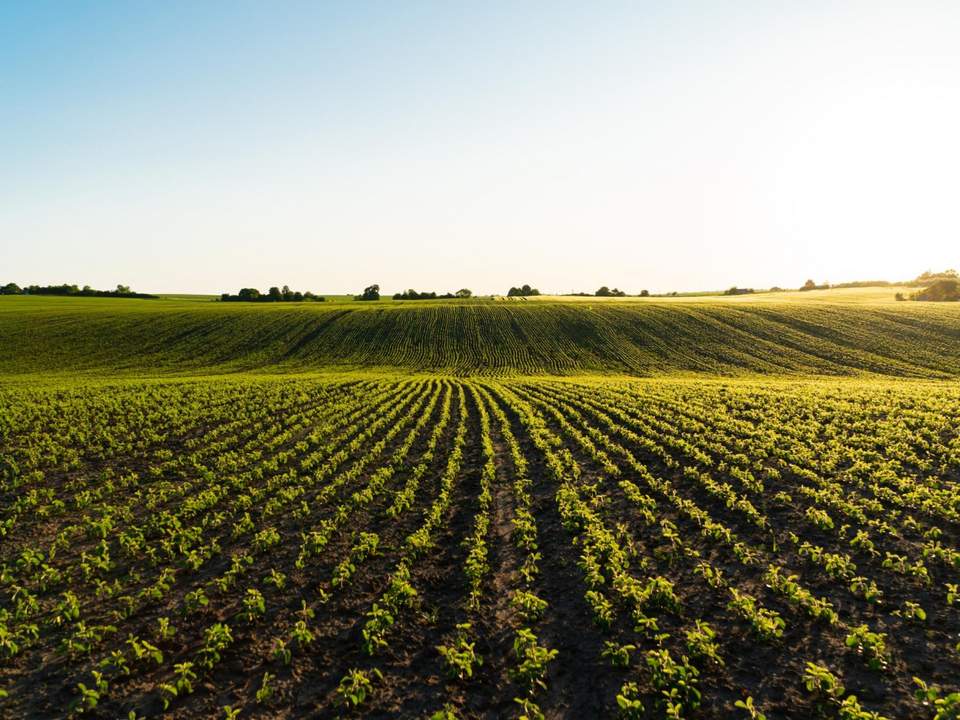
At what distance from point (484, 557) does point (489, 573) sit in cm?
45

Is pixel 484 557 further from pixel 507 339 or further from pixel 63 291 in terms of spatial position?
pixel 63 291

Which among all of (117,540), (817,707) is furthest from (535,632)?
(117,540)

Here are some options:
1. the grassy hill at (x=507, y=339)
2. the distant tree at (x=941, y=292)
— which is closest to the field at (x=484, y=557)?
the grassy hill at (x=507, y=339)

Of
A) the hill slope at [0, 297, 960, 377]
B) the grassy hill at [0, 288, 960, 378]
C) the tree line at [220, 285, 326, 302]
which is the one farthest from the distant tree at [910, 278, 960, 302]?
the tree line at [220, 285, 326, 302]

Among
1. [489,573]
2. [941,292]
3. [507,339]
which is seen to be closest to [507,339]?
[507,339]

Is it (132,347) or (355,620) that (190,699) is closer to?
(355,620)

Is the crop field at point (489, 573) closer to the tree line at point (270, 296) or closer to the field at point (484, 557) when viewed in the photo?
the field at point (484, 557)

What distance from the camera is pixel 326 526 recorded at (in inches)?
534

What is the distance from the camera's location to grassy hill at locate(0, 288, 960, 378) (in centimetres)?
5419

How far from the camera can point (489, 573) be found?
11.4 m

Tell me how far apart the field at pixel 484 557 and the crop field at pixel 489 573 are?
70 millimetres

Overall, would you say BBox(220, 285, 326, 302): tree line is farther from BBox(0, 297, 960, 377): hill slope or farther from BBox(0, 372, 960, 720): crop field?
BBox(0, 372, 960, 720): crop field

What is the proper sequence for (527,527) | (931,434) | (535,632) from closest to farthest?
(535,632), (527,527), (931,434)

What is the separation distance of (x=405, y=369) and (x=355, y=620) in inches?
1860
